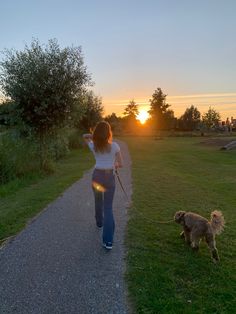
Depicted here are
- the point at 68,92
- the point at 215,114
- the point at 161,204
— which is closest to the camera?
the point at 161,204

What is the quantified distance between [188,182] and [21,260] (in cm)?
936

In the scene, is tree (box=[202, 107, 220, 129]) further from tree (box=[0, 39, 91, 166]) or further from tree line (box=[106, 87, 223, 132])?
tree (box=[0, 39, 91, 166])

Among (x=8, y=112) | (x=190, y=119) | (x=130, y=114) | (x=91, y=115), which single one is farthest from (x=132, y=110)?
(x=8, y=112)

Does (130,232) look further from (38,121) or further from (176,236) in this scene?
(38,121)

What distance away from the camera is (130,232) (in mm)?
6992

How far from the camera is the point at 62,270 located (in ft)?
17.1

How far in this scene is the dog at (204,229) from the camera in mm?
5730

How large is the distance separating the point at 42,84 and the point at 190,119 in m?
72.8

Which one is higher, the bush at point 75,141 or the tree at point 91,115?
the tree at point 91,115

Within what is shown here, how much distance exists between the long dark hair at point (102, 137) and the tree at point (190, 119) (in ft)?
259

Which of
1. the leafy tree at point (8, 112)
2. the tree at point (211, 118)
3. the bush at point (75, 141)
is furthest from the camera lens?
the tree at point (211, 118)

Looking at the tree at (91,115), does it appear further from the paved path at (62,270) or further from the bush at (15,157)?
the paved path at (62,270)

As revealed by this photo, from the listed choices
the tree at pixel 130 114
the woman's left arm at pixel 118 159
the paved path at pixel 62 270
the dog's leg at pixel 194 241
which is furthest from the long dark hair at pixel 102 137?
the tree at pixel 130 114

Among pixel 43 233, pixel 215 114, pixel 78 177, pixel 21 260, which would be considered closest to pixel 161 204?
pixel 43 233
